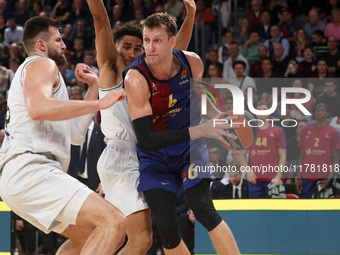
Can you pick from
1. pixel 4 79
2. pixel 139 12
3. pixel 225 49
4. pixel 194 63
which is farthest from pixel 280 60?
pixel 194 63

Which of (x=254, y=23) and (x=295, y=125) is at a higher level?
(x=254, y=23)

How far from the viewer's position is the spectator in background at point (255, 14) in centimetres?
1220

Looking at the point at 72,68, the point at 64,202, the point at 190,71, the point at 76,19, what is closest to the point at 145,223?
the point at 64,202

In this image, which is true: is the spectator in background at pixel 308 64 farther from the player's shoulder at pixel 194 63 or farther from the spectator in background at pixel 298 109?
the player's shoulder at pixel 194 63

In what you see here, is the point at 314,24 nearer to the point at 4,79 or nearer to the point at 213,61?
the point at 213,61

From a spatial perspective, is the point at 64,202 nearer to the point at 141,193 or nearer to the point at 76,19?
the point at 141,193

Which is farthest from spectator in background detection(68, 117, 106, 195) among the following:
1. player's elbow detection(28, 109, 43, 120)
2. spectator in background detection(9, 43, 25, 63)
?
spectator in background detection(9, 43, 25, 63)

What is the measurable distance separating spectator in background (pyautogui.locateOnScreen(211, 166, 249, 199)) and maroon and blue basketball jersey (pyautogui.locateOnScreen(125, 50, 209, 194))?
1963 millimetres

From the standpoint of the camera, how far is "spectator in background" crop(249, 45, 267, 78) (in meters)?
10.5

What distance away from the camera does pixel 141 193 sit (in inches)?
194

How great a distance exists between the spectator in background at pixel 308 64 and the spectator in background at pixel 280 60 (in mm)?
358

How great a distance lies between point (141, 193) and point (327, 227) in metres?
2.61

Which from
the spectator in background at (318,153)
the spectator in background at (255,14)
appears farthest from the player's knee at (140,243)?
the spectator in background at (255,14)

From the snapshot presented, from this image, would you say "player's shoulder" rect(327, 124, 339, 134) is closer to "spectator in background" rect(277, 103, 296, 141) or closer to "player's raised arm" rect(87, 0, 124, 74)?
"spectator in background" rect(277, 103, 296, 141)
